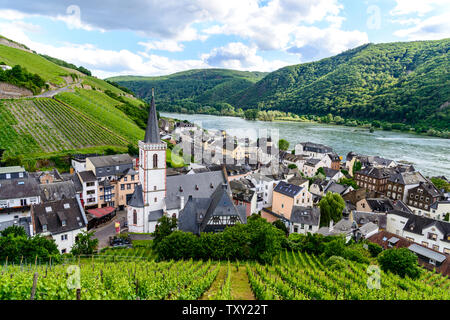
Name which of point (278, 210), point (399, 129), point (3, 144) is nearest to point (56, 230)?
point (278, 210)

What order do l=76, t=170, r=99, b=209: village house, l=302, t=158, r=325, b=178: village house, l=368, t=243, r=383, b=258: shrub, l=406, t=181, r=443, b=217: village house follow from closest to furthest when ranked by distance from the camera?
l=368, t=243, r=383, b=258: shrub, l=76, t=170, r=99, b=209: village house, l=406, t=181, r=443, b=217: village house, l=302, t=158, r=325, b=178: village house

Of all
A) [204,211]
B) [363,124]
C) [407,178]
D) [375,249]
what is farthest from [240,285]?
[363,124]

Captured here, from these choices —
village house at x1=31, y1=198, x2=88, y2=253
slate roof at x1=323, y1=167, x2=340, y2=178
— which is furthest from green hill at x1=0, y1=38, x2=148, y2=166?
slate roof at x1=323, y1=167, x2=340, y2=178

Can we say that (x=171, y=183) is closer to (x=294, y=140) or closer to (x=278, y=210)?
(x=278, y=210)

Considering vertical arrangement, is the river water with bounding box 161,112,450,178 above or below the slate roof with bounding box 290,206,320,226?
above

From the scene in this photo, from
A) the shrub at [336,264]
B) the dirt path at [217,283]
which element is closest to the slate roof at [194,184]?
the dirt path at [217,283]

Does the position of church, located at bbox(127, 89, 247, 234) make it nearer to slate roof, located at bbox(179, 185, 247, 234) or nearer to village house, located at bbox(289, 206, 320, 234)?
slate roof, located at bbox(179, 185, 247, 234)

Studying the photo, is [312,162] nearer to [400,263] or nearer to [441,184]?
[441,184]
